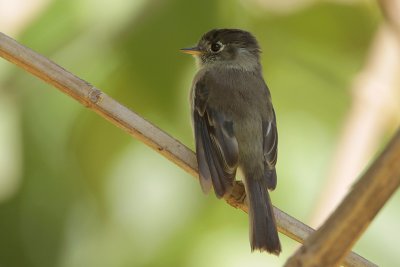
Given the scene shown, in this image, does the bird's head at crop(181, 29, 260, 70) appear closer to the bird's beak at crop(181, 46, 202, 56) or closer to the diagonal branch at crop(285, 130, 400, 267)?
the bird's beak at crop(181, 46, 202, 56)

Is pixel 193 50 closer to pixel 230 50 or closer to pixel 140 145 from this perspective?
pixel 230 50

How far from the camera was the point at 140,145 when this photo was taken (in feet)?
13.0

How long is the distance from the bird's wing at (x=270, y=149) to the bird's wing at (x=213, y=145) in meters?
0.14

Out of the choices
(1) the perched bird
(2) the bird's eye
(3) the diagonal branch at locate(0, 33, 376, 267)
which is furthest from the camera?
Result: (2) the bird's eye

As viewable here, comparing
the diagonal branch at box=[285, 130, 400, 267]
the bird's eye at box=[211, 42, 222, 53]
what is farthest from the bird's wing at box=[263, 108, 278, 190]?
the diagonal branch at box=[285, 130, 400, 267]

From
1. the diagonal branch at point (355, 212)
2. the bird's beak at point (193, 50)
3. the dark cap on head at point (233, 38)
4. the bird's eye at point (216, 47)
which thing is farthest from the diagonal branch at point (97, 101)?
→ the bird's eye at point (216, 47)

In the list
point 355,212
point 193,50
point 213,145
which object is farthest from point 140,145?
point 355,212

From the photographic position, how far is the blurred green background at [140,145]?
3.64 m

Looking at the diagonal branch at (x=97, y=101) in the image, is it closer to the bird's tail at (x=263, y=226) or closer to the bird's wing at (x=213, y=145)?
the bird's tail at (x=263, y=226)

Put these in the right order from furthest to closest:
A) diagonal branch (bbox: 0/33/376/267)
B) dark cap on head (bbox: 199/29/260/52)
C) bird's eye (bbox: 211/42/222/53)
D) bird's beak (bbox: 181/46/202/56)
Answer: bird's eye (bbox: 211/42/222/53) → dark cap on head (bbox: 199/29/260/52) → bird's beak (bbox: 181/46/202/56) → diagonal branch (bbox: 0/33/376/267)

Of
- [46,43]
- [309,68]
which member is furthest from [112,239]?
[309,68]

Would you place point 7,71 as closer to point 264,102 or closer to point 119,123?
point 119,123

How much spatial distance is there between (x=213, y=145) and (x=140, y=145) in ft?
1.47

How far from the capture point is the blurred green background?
3637mm
